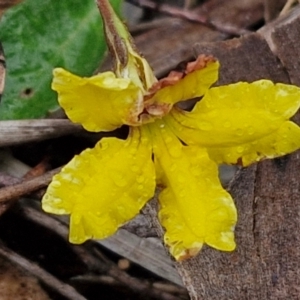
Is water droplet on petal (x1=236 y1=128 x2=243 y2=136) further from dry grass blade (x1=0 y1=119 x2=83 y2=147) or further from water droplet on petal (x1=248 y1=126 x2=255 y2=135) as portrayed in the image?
dry grass blade (x1=0 y1=119 x2=83 y2=147)

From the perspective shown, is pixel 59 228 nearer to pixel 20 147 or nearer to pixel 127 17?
pixel 20 147

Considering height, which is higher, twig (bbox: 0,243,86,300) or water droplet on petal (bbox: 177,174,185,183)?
water droplet on petal (bbox: 177,174,185,183)

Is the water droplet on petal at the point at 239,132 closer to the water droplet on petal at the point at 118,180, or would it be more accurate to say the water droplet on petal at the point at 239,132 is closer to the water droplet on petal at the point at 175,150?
the water droplet on petal at the point at 175,150

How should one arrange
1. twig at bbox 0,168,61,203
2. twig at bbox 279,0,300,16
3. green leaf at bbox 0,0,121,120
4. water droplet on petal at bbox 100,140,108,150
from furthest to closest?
twig at bbox 279,0,300,16 < green leaf at bbox 0,0,121,120 < twig at bbox 0,168,61,203 < water droplet on petal at bbox 100,140,108,150

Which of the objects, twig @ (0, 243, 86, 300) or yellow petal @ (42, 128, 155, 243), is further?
twig @ (0, 243, 86, 300)

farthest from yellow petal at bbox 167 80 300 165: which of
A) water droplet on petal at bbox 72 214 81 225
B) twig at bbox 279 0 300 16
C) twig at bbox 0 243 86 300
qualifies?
twig at bbox 279 0 300 16

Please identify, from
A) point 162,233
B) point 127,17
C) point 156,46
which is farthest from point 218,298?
point 127,17
